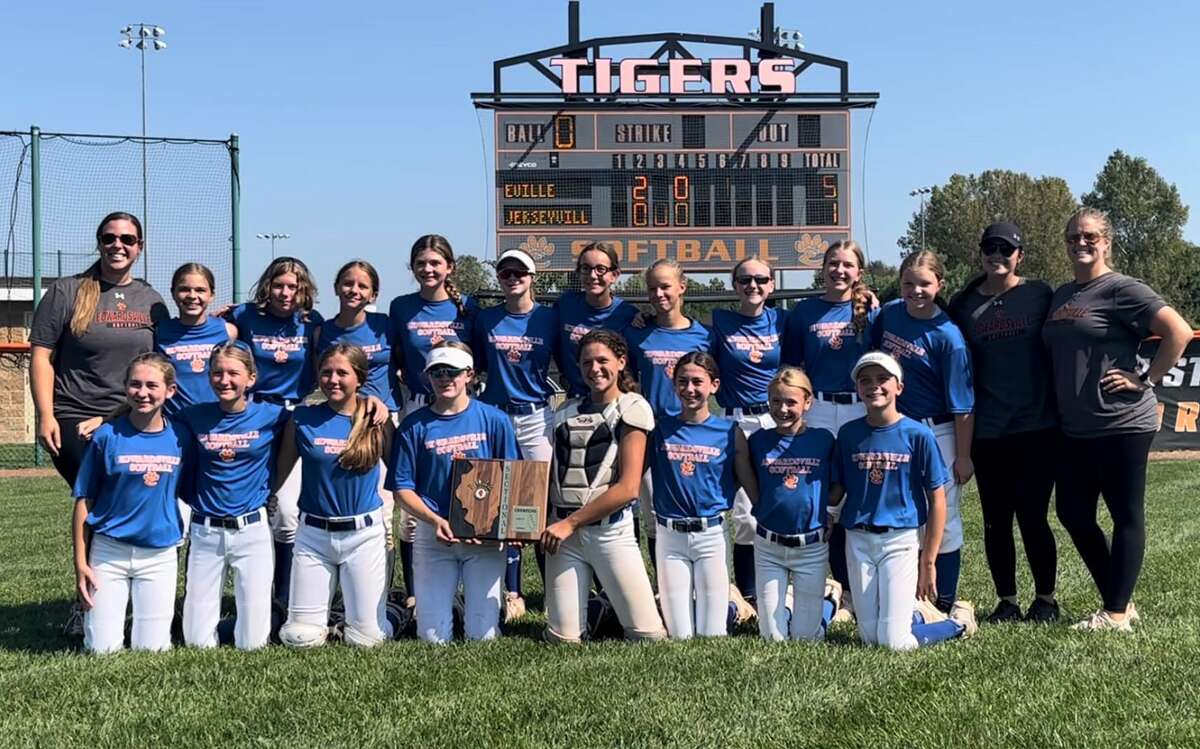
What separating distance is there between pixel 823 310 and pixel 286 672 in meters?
2.94

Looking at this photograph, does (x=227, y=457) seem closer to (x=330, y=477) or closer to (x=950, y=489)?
(x=330, y=477)

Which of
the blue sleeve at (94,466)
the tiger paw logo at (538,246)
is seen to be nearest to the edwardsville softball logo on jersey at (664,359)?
the blue sleeve at (94,466)

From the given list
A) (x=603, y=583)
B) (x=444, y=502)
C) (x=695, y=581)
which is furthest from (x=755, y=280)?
(x=444, y=502)

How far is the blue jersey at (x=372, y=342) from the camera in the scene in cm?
539

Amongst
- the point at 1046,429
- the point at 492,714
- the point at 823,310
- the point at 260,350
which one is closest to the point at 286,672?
the point at 492,714

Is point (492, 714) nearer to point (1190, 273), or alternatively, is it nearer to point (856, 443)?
point (856, 443)

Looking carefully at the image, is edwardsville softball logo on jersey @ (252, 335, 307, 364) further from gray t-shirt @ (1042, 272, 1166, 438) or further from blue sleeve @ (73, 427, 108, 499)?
gray t-shirt @ (1042, 272, 1166, 438)

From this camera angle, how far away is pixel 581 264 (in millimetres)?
5461

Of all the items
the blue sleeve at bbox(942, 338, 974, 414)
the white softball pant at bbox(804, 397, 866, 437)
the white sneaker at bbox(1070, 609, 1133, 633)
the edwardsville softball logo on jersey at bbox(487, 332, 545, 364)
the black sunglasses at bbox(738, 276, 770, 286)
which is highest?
the black sunglasses at bbox(738, 276, 770, 286)

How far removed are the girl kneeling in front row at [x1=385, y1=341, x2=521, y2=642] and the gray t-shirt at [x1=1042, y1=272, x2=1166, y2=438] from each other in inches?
97.7

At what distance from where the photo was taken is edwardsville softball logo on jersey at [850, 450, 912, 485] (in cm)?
460

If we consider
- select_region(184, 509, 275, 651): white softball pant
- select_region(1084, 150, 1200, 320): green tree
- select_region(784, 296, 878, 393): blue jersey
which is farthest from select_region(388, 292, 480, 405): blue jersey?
select_region(1084, 150, 1200, 320): green tree

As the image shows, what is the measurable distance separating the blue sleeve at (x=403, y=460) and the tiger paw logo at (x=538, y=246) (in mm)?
8560

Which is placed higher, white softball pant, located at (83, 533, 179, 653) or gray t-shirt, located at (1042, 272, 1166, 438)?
gray t-shirt, located at (1042, 272, 1166, 438)
